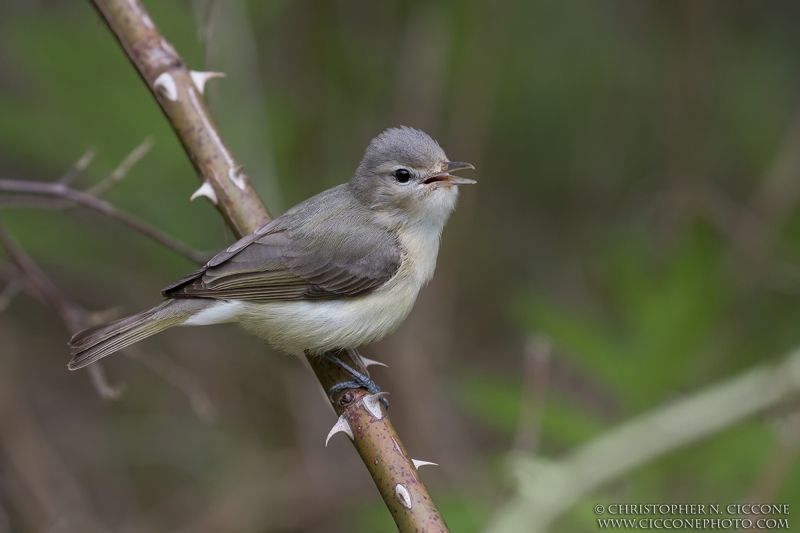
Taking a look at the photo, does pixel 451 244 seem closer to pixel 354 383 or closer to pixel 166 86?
pixel 354 383

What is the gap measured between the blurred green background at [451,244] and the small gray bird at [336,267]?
0.50m

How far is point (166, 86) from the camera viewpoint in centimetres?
333

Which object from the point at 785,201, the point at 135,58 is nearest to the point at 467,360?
the point at 785,201

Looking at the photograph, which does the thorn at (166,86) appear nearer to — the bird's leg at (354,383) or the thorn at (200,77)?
the thorn at (200,77)

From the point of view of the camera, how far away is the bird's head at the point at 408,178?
12.9 ft

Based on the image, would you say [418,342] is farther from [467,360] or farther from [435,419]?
[467,360]

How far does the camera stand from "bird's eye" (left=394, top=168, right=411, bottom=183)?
3.97 metres

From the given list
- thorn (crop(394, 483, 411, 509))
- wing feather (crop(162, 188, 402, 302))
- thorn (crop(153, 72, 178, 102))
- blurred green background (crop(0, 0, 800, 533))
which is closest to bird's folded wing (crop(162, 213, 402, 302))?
wing feather (crop(162, 188, 402, 302))

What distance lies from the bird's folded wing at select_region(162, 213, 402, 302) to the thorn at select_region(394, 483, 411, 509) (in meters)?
1.48

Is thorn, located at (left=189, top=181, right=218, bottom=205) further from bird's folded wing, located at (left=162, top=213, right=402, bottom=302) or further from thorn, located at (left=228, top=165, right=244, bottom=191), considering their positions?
bird's folded wing, located at (left=162, top=213, right=402, bottom=302)

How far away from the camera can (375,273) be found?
3855 mm

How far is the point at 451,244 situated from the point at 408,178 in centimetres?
274

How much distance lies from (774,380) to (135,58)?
3192 millimetres

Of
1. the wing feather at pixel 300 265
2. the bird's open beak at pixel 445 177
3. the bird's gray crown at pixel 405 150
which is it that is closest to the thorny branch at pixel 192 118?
the wing feather at pixel 300 265
